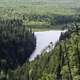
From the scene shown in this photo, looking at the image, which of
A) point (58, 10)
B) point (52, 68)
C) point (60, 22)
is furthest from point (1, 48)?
point (58, 10)

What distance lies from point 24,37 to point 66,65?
60945 millimetres

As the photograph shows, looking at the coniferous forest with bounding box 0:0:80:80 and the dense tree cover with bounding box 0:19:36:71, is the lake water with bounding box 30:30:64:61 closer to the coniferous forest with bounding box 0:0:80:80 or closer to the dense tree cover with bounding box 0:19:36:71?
the coniferous forest with bounding box 0:0:80:80

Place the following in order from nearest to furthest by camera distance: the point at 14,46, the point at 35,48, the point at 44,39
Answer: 1. the point at 14,46
2. the point at 35,48
3. the point at 44,39

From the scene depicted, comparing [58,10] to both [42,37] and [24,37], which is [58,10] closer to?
[42,37]

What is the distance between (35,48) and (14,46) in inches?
308

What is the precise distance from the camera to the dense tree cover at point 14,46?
244 feet

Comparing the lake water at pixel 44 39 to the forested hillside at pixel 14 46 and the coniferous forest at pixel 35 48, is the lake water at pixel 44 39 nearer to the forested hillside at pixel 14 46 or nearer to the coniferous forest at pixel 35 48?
the coniferous forest at pixel 35 48

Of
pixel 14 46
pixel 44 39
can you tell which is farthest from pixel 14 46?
pixel 44 39

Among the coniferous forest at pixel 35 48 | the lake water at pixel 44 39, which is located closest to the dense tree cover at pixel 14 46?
the coniferous forest at pixel 35 48

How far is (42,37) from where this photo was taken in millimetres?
107750

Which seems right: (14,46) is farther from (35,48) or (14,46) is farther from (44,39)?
(44,39)

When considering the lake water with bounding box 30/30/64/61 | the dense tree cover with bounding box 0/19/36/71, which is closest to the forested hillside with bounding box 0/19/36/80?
the dense tree cover with bounding box 0/19/36/71

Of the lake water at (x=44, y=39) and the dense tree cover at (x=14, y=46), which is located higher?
the dense tree cover at (x=14, y=46)

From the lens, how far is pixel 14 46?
3250 inches
